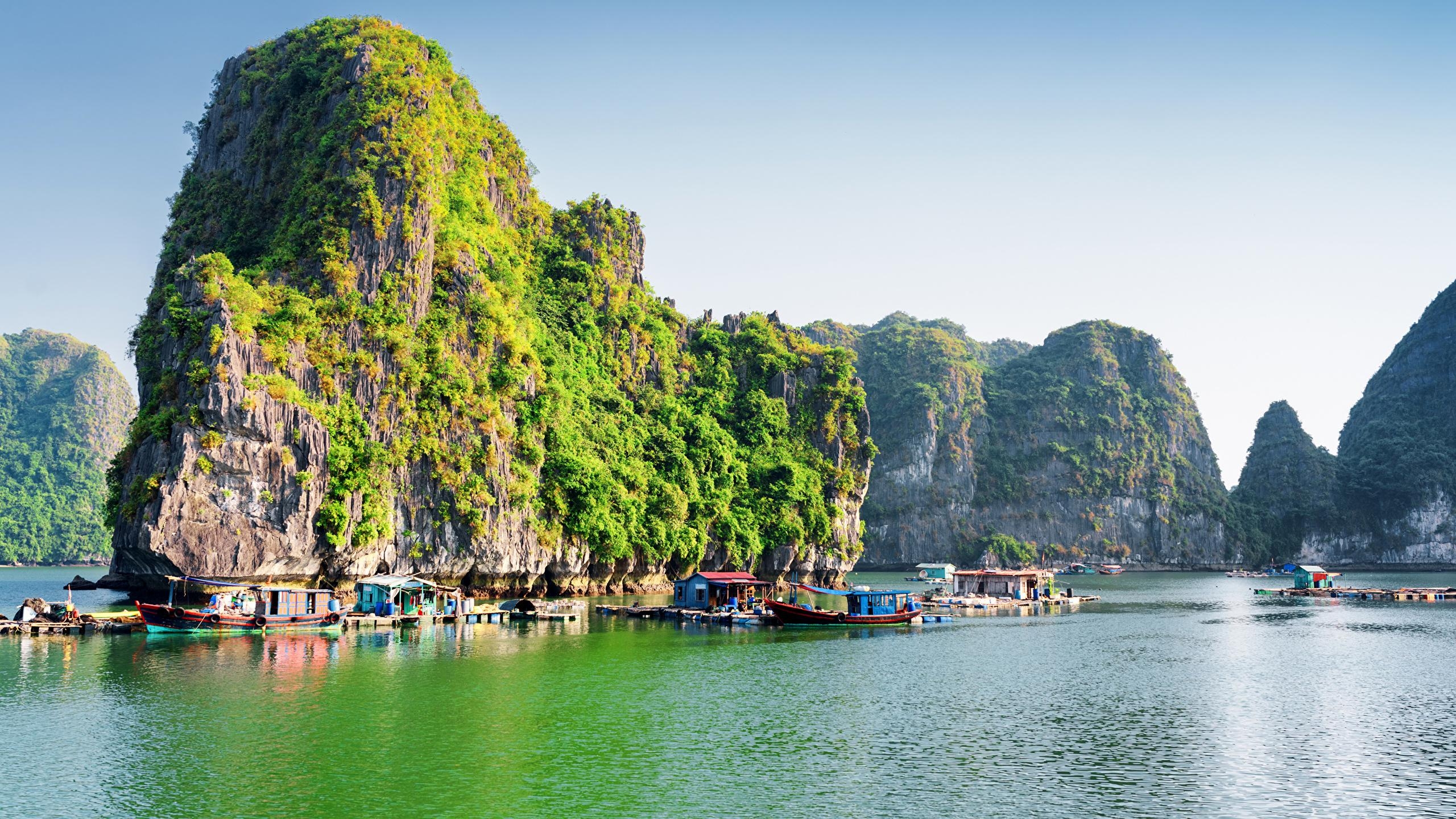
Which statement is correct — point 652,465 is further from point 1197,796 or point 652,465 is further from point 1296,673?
point 1197,796

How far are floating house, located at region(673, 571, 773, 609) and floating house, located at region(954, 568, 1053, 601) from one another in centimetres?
2563

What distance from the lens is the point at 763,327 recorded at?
126188mm

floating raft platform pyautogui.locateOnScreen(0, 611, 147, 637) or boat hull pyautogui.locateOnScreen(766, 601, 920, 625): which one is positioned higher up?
floating raft platform pyautogui.locateOnScreen(0, 611, 147, 637)

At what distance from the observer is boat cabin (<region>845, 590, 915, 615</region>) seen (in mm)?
66625

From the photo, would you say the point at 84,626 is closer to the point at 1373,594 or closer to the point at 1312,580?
the point at 1373,594

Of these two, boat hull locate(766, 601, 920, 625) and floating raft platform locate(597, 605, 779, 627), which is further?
floating raft platform locate(597, 605, 779, 627)

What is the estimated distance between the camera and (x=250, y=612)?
54969 mm

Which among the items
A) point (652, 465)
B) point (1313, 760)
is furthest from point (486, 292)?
point (1313, 760)


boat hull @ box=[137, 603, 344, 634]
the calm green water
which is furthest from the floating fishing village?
the calm green water

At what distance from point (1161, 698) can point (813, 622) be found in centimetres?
2990

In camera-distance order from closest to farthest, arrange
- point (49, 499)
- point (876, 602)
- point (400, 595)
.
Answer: point (400, 595) < point (876, 602) < point (49, 499)

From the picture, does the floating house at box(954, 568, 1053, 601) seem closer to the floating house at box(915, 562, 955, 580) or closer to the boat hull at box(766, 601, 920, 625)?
the floating house at box(915, 562, 955, 580)

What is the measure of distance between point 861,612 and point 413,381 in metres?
35.2

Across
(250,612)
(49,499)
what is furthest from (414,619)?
(49,499)
